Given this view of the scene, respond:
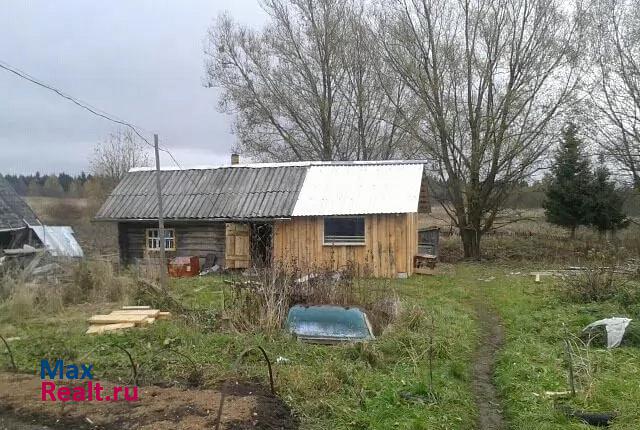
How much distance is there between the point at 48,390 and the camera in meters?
5.97

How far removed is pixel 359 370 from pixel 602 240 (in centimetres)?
2260

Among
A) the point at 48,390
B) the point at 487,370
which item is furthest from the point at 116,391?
the point at 487,370

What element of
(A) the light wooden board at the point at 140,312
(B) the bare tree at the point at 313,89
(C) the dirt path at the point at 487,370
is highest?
(B) the bare tree at the point at 313,89

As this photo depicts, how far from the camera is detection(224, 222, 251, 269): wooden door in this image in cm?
1872

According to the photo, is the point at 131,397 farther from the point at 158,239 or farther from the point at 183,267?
the point at 158,239

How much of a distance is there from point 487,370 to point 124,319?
20.8ft

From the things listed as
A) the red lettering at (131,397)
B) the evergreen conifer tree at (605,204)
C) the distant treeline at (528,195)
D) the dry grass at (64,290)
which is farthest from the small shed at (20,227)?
the evergreen conifer tree at (605,204)

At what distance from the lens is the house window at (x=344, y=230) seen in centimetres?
1759

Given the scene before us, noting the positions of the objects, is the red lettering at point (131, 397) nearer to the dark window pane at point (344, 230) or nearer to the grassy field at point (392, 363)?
the grassy field at point (392, 363)

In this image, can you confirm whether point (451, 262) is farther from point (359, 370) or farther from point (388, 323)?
point (359, 370)

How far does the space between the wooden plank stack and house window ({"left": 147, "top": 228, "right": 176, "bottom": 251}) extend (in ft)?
32.7

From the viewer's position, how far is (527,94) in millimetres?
23016

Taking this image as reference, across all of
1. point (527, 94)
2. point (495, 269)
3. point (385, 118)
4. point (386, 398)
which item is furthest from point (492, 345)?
point (385, 118)

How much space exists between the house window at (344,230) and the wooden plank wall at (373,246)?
0.20 metres
